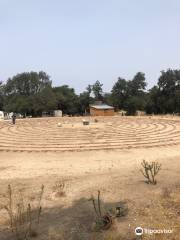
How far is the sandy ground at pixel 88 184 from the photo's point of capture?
7.28 metres

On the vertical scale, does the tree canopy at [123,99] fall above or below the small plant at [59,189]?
above

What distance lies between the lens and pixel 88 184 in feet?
35.9

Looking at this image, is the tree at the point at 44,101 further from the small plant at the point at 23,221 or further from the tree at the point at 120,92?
the small plant at the point at 23,221

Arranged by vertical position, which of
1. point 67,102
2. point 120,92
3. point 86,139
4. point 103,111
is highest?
point 120,92

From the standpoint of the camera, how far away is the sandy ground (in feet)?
23.9

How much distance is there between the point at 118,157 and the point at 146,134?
8058 millimetres

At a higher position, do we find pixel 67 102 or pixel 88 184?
pixel 67 102

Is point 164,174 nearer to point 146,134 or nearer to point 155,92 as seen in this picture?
point 146,134

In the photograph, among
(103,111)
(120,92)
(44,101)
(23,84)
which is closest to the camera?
(103,111)

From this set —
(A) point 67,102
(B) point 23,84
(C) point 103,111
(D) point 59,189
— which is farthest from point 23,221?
(B) point 23,84

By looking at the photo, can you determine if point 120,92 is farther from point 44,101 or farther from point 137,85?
point 44,101

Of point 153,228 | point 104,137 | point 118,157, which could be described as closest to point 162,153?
point 118,157

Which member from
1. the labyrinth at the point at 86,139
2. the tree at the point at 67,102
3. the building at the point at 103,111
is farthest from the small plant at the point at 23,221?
the tree at the point at 67,102

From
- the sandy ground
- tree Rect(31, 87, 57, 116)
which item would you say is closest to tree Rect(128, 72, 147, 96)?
tree Rect(31, 87, 57, 116)
